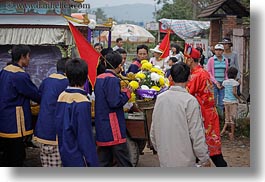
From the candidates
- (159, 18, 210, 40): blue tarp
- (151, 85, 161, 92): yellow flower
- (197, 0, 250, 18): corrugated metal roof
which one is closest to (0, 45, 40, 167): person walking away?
(151, 85, 161, 92): yellow flower

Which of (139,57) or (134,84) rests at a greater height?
(139,57)

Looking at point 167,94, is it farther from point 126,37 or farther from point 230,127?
point 126,37

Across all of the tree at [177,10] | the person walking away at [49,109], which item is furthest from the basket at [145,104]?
the tree at [177,10]

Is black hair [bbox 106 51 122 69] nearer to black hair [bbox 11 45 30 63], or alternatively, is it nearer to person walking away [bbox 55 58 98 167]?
black hair [bbox 11 45 30 63]

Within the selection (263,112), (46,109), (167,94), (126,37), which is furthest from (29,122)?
(126,37)

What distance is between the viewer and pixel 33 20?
7602 millimetres

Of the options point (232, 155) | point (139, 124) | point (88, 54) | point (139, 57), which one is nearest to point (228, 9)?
point (139, 57)

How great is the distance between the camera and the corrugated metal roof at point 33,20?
7430 millimetres

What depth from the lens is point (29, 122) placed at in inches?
204

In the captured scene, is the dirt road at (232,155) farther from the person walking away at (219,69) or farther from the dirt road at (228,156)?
the person walking away at (219,69)

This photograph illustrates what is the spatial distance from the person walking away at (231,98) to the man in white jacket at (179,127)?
12.1ft

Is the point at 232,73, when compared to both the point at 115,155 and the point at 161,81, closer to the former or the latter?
the point at 161,81

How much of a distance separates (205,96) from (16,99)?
6.88 feet

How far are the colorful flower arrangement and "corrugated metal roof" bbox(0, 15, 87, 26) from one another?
6.52ft
